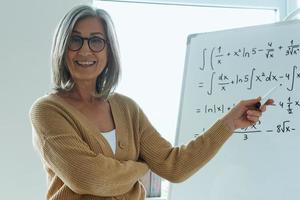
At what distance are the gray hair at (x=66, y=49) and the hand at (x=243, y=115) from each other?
0.43 m

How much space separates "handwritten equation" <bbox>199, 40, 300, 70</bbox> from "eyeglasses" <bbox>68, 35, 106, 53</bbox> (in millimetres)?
609

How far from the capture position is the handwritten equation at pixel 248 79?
1530 mm

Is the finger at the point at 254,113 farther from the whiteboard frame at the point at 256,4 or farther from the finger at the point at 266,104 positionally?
the whiteboard frame at the point at 256,4

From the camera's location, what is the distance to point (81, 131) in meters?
1.24

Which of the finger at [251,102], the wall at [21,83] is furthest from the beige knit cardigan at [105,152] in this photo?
the wall at [21,83]

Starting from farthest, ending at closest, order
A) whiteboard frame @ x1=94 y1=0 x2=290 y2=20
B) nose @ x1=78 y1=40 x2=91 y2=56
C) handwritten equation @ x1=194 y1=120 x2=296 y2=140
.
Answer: whiteboard frame @ x1=94 y1=0 x2=290 y2=20, handwritten equation @ x1=194 y1=120 x2=296 y2=140, nose @ x1=78 y1=40 x2=91 y2=56

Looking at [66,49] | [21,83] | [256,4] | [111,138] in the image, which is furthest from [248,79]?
[21,83]

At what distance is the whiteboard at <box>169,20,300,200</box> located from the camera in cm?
151

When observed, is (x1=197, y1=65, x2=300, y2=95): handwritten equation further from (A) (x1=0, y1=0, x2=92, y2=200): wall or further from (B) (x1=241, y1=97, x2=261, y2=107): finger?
(A) (x1=0, y1=0, x2=92, y2=200): wall

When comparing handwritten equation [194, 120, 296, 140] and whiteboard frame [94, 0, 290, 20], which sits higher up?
whiteboard frame [94, 0, 290, 20]

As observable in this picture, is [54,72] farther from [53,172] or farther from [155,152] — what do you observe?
[155,152]

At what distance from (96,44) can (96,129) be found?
0.29 m

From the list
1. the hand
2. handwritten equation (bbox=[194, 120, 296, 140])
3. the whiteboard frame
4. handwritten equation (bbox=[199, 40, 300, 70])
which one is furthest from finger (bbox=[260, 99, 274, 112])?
the whiteboard frame

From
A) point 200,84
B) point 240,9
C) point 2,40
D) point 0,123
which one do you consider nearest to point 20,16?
point 2,40
